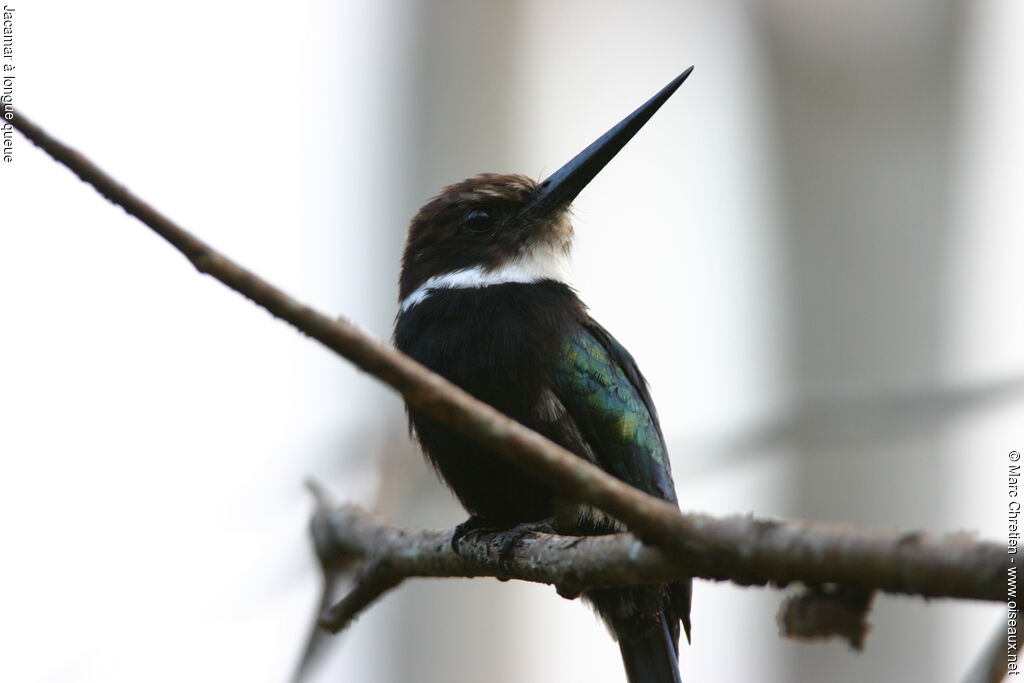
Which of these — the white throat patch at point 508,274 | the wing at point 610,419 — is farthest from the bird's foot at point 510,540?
the white throat patch at point 508,274

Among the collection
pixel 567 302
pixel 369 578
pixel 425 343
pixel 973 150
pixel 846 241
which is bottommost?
pixel 369 578

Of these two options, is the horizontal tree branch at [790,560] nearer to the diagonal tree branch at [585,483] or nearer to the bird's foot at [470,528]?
the diagonal tree branch at [585,483]

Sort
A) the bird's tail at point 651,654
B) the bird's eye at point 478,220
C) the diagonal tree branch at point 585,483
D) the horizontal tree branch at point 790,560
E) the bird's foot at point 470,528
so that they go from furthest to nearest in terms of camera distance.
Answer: the bird's eye at point 478,220 → the bird's tail at point 651,654 → the bird's foot at point 470,528 → the diagonal tree branch at point 585,483 → the horizontal tree branch at point 790,560

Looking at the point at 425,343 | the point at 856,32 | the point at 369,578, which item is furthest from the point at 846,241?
the point at 369,578

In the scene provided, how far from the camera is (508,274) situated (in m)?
3.89

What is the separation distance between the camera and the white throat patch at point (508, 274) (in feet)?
12.6

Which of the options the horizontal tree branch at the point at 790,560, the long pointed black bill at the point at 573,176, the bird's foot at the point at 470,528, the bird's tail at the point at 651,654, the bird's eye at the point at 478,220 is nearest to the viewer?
the horizontal tree branch at the point at 790,560

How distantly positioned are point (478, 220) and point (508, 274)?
0.86 ft

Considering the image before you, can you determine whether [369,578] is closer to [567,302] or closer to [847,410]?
[567,302]

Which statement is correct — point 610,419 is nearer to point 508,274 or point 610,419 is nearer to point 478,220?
point 508,274

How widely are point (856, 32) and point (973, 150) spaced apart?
0.92 meters

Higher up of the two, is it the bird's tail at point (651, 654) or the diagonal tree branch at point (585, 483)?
the bird's tail at point (651, 654)

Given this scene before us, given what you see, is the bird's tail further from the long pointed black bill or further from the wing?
the long pointed black bill

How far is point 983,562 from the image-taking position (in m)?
1.32
